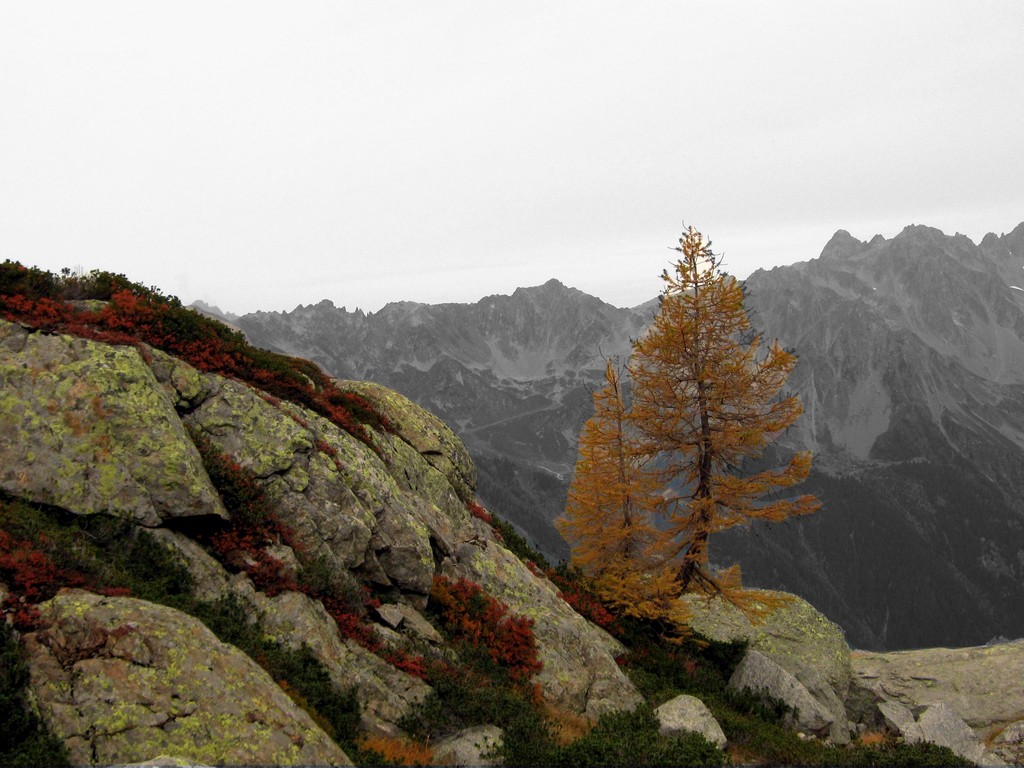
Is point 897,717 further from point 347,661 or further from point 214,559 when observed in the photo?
point 214,559

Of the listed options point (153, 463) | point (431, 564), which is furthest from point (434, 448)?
point (153, 463)

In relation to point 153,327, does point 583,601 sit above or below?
below

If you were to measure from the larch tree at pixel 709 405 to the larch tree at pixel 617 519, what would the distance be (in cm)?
154

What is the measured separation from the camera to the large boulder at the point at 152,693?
719cm

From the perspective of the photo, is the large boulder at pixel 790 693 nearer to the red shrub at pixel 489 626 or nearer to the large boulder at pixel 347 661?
the red shrub at pixel 489 626

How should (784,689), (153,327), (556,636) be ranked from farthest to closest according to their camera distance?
(784,689), (556,636), (153,327)

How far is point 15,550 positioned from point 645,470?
20528 millimetres

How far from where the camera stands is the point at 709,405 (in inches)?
791

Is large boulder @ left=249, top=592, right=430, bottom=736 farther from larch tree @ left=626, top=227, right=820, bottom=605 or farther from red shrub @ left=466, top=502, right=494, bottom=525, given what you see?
larch tree @ left=626, top=227, right=820, bottom=605

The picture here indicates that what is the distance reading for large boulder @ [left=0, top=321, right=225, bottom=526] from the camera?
10.8m

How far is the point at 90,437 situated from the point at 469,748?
32.4ft

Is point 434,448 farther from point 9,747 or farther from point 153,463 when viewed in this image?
point 9,747

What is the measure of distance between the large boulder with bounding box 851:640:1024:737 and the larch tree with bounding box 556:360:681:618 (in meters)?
9.74

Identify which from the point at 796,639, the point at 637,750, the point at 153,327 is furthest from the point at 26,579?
the point at 796,639
